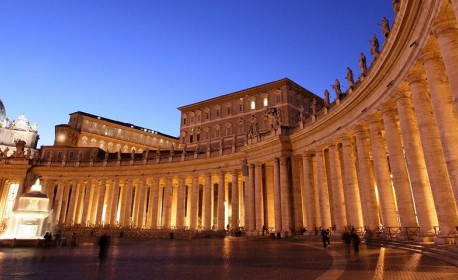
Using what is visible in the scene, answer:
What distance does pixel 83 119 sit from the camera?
9481 centimetres

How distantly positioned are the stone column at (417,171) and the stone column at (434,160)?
2052 millimetres

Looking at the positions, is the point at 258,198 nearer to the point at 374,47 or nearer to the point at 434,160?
the point at 374,47

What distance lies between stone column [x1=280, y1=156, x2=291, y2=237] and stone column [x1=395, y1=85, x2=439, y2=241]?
777 inches

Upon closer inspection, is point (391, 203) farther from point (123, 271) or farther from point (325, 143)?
point (123, 271)

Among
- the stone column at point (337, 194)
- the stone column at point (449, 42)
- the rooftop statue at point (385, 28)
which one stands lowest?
the stone column at point (337, 194)

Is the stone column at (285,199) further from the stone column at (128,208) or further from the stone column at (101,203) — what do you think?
the stone column at (101,203)

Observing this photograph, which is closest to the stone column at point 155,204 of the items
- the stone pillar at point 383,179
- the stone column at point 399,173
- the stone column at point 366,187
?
the stone column at point 366,187

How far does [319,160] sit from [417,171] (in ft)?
49.0

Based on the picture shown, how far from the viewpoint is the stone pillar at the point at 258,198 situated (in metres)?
44.0

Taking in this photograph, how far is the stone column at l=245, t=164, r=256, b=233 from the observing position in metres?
45.2

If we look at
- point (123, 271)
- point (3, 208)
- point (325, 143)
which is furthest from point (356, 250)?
point (3, 208)

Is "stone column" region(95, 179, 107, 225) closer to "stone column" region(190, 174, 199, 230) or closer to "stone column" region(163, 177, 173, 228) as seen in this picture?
"stone column" region(163, 177, 173, 228)

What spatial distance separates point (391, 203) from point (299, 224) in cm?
1639

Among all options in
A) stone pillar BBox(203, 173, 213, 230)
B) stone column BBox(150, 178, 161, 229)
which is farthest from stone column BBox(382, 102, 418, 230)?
stone column BBox(150, 178, 161, 229)
